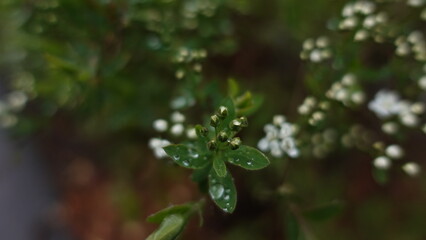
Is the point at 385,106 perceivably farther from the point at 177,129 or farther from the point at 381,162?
the point at 177,129

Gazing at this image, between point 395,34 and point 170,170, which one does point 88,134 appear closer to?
point 170,170

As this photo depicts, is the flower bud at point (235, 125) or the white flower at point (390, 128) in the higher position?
the flower bud at point (235, 125)

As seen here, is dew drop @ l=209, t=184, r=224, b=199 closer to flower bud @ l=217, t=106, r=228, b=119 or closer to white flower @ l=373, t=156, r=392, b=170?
flower bud @ l=217, t=106, r=228, b=119

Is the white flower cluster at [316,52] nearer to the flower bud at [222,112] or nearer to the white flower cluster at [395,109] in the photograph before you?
the white flower cluster at [395,109]

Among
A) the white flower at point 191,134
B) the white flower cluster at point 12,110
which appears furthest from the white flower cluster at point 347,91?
the white flower cluster at point 12,110

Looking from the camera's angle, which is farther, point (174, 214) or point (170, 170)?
point (170, 170)

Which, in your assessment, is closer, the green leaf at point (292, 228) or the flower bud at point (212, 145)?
the flower bud at point (212, 145)

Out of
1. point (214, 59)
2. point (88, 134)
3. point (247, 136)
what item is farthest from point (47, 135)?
point (247, 136)

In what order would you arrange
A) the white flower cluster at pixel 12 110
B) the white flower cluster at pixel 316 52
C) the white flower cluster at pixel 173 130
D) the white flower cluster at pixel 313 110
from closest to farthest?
1. the white flower cluster at pixel 173 130
2. the white flower cluster at pixel 313 110
3. the white flower cluster at pixel 316 52
4. the white flower cluster at pixel 12 110
